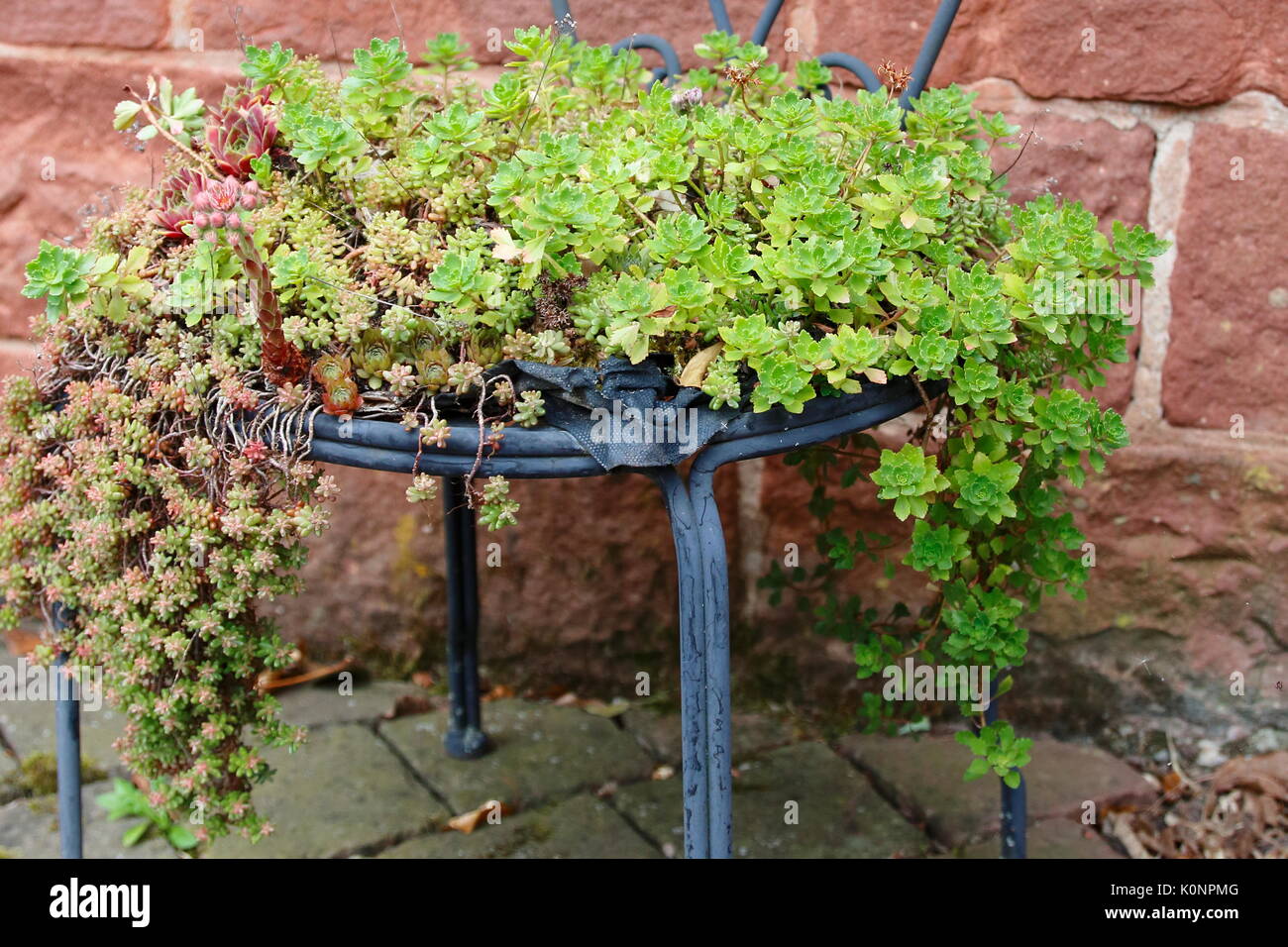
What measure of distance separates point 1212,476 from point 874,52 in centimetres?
86

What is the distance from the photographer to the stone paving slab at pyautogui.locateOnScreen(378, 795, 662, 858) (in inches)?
75.2

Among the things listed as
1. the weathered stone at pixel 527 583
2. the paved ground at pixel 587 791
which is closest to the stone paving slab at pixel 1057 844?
the paved ground at pixel 587 791

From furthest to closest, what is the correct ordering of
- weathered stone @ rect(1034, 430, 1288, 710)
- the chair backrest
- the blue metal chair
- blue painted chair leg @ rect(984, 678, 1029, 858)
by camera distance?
weathered stone @ rect(1034, 430, 1288, 710)
blue painted chair leg @ rect(984, 678, 1029, 858)
the chair backrest
the blue metal chair

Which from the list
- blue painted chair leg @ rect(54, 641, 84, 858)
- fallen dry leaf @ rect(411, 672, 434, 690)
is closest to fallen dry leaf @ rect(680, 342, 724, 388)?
blue painted chair leg @ rect(54, 641, 84, 858)

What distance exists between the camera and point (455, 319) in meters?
1.23

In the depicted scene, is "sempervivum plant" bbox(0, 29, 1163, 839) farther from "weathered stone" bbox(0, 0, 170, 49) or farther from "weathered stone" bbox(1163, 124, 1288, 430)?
"weathered stone" bbox(0, 0, 170, 49)

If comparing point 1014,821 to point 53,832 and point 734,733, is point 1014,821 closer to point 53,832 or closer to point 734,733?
point 734,733

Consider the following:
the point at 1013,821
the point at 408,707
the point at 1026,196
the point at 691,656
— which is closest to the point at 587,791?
the point at 408,707

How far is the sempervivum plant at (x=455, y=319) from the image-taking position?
3.92ft

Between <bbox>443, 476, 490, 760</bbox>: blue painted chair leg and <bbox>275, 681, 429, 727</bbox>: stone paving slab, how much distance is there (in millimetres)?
159

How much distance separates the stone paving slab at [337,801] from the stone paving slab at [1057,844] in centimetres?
85

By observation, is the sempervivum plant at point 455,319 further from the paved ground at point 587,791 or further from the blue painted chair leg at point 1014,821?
the paved ground at point 587,791

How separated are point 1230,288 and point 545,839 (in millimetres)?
1356

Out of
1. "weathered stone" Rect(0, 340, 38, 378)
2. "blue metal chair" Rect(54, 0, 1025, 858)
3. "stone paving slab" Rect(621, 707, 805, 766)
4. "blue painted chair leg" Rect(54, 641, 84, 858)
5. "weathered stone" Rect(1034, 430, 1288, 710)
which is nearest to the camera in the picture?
"blue metal chair" Rect(54, 0, 1025, 858)
